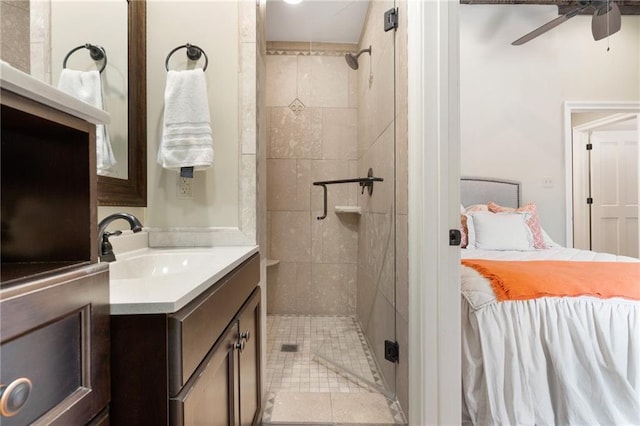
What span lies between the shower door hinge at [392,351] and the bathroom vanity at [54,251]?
1287 millimetres

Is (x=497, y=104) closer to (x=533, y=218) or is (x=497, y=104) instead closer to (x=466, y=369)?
(x=533, y=218)

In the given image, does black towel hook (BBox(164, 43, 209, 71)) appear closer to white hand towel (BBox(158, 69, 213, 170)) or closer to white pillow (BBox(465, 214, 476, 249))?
white hand towel (BBox(158, 69, 213, 170))

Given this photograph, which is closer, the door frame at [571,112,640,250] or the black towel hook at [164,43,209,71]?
the black towel hook at [164,43,209,71]

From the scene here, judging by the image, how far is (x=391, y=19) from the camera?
151 centimetres

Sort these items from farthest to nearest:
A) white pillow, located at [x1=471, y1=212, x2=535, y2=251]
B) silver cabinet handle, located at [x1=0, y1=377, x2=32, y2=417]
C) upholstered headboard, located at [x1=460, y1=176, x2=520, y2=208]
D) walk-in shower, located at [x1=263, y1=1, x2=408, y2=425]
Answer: upholstered headboard, located at [x1=460, y1=176, x2=520, y2=208] → white pillow, located at [x1=471, y1=212, x2=535, y2=251] → walk-in shower, located at [x1=263, y1=1, x2=408, y2=425] → silver cabinet handle, located at [x1=0, y1=377, x2=32, y2=417]

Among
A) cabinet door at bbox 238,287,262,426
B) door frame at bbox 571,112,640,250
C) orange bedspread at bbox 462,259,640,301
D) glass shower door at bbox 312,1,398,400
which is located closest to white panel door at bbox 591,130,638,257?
door frame at bbox 571,112,640,250

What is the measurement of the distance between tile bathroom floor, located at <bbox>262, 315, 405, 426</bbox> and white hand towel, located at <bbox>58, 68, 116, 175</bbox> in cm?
135

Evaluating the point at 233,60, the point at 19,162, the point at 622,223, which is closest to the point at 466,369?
the point at 19,162

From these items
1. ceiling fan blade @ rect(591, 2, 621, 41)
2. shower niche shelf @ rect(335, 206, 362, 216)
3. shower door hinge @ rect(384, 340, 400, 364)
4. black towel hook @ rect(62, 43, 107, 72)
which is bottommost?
shower door hinge @ rect(384, 340, 400, 364)

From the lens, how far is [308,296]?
9.01ft

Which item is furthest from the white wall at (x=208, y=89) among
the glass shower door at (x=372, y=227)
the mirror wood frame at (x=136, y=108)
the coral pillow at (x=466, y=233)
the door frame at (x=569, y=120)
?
the door frame at (x=569, y=120)

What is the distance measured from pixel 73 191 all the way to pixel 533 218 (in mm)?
3293

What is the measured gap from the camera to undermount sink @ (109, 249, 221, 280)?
110 centimetres

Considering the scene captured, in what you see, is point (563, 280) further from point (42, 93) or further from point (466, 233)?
point (42, 93)
